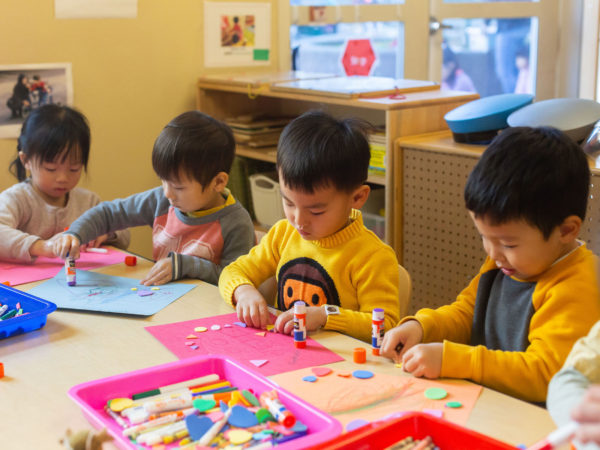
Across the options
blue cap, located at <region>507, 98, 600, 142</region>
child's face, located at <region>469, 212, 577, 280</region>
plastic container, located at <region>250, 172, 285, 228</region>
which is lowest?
plastic container, located at <region>250, 172, 285, 228</region>

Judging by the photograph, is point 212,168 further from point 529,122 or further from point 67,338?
point 529,122

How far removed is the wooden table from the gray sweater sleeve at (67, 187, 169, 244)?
17.0 inches

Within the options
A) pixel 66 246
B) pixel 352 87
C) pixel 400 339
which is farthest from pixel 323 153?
pixel 352 87

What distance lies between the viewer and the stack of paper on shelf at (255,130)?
3.05 meters

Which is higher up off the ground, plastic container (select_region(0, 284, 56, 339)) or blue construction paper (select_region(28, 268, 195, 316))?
plastic container (select_region(0, 284, 56, 339))

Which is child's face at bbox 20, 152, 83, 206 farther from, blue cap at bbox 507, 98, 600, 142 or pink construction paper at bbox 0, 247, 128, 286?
blue cap at bbox 507, 98, 600, 142

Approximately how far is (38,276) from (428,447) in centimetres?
117

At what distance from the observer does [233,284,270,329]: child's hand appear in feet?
4.57

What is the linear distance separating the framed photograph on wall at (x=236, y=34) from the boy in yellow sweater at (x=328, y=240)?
1754 mm

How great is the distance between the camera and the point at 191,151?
1.79 m

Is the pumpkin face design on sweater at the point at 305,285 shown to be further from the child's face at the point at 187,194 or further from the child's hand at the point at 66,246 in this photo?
the child's hand at the point at 66,246

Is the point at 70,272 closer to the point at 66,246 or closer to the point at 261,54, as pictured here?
the point at 66,246

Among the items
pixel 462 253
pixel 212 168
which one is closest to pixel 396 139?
pixel 462 253

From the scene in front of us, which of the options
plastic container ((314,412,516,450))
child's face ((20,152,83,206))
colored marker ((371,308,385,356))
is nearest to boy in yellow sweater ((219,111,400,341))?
colored marker ((371,308,385,356))
